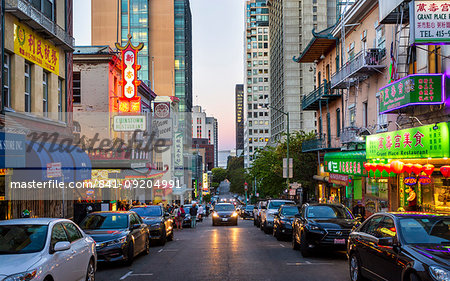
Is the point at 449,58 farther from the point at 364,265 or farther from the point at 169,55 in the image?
the point at 169,55

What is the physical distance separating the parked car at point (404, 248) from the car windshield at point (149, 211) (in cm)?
1102

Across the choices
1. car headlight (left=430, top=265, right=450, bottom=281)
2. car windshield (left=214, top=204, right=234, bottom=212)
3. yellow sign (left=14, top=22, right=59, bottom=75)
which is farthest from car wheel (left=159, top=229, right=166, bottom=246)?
car windshield (left=214, top=204, right=234, bottom=212)

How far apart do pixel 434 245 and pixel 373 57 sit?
1690 cm

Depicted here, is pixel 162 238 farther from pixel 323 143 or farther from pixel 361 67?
pixel 323 143

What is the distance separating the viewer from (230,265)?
12.5 m

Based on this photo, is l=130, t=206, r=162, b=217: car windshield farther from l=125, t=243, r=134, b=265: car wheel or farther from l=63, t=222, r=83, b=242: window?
l=63, t=222, r=83, b=242: window

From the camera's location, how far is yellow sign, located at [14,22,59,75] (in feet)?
58.3

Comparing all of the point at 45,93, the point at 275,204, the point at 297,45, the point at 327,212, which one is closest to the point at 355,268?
the point at 327,212

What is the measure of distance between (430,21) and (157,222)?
39.2 feet

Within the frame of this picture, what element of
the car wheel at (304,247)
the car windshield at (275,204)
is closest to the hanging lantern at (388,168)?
the car wheel at (304,247)

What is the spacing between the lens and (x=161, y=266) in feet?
41.8

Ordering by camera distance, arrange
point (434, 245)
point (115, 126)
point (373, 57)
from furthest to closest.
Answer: point (115, 126) → point (373, 57) → point (434, 245)

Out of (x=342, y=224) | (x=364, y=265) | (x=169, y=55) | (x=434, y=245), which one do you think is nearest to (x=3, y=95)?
(x=342, y=224)

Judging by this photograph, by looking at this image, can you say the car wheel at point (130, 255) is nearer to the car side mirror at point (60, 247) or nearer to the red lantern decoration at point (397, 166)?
the car side mirror at point (60, 247)
